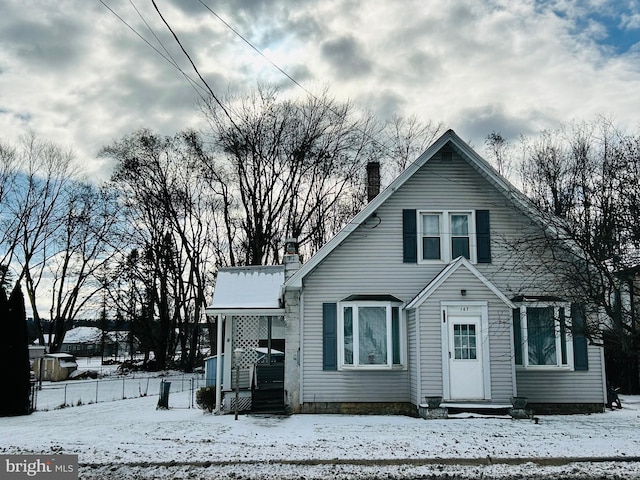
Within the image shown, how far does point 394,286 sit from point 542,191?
16.0 metres

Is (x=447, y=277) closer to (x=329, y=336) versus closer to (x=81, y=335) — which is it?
(x=329, y=336)

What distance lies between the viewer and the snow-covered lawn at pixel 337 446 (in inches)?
351

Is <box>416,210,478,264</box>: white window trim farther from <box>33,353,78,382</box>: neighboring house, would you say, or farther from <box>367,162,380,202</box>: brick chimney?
<box>33,353,78,382</box>: neighboring house

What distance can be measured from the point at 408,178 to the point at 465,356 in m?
4.89

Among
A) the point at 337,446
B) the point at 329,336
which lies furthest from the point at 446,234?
the point at 337,446

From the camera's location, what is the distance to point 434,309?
46.8 ft

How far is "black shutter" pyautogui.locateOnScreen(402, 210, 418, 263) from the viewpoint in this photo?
51.0 feet

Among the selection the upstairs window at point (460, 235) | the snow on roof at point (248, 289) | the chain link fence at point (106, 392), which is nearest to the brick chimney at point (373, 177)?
the upstairs window at point (460, 235)

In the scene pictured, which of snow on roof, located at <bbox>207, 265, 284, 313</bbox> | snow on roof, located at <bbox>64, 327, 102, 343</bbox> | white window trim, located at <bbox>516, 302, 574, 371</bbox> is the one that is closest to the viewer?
white window trim, located at <bbox>516, 302, 574, 371</bbox>

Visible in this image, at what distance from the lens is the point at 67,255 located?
40281 millimetres

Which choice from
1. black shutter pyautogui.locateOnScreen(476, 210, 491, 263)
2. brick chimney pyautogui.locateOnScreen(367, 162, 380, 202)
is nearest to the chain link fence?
brick chimney pyautogui.locateOnScreen(367, 162, 380, 202)

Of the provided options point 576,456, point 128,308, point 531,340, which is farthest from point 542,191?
point 128,308

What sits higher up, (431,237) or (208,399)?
(431,237)

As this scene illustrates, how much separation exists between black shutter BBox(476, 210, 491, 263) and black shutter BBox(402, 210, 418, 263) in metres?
1.71
